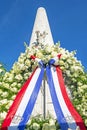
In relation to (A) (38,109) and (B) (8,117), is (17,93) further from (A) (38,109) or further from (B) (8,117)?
(B) (8,117)

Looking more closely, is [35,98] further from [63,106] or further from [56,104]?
[63,106]

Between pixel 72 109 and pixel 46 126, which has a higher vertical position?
pixel 72 109

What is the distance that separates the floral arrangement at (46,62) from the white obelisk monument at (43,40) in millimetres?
503

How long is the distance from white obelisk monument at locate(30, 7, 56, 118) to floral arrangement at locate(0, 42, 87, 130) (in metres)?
0.50

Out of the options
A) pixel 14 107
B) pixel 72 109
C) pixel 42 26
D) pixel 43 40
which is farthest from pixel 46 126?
pixel 42 26

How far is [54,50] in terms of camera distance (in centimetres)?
972

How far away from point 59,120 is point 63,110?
10.2 inches

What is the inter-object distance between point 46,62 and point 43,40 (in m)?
1.19

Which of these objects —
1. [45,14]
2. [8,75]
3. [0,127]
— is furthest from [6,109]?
[45,14]

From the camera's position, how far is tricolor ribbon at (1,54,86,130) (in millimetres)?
8242

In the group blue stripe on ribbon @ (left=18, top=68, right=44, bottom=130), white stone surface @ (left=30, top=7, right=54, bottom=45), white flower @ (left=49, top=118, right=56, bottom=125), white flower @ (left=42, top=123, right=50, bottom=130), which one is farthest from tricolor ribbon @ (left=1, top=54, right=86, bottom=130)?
white stone surface @ (left=30, top=7, right=54, bottom=45)

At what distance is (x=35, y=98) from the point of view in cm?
868

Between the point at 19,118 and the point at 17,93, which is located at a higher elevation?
the point at 17,93

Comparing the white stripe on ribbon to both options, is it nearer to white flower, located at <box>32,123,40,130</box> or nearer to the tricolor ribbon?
the tricolor ribbon
